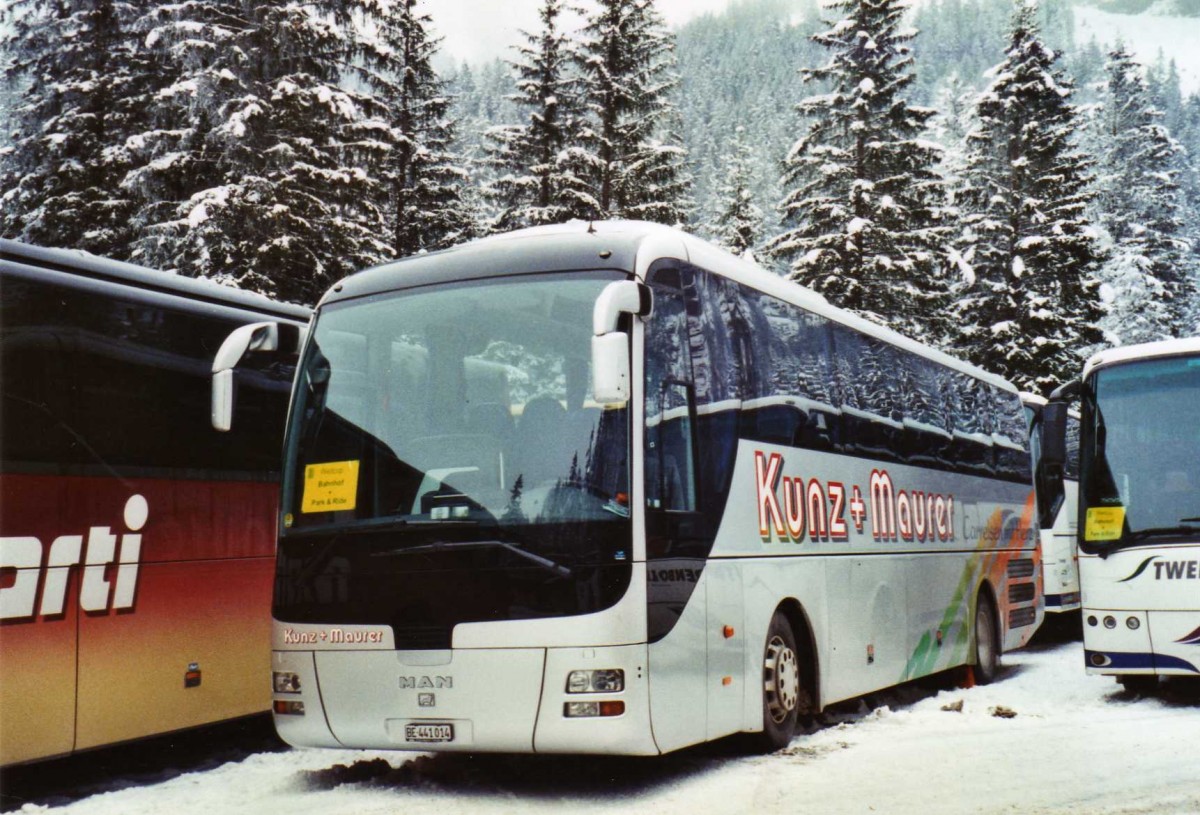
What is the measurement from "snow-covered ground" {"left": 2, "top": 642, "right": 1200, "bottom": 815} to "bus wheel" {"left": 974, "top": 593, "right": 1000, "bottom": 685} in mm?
3460

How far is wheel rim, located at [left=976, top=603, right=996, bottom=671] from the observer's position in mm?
14164

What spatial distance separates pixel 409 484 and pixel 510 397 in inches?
31.3

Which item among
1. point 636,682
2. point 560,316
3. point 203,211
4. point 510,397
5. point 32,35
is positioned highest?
point 32,35

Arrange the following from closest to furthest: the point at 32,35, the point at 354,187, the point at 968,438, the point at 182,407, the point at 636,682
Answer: the point at 636,682 < the point at 182,407 < the point at 968,438 < the point at 354,187 < the point at 32,35

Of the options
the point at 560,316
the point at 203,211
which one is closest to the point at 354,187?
the point at 203,211

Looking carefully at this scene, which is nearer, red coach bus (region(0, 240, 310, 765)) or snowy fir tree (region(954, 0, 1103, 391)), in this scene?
red coach bus (region(0, 240, 310, 765))

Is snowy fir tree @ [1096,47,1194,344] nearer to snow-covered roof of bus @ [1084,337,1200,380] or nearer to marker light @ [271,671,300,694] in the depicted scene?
snow-covered roof of bus @ [1084,337,1200,380]

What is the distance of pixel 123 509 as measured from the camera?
8281 mm

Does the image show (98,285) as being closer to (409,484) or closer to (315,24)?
(409,484)

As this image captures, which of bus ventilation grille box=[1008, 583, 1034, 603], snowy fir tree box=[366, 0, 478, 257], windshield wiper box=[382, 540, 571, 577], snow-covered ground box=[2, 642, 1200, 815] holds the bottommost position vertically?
snow-covered ground box=[2, 642, 1200, 815]

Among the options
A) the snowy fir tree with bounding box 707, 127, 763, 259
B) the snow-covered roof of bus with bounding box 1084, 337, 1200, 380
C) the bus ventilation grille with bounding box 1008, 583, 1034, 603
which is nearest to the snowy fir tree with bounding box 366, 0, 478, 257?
the snowy fir tree with bounding box 707, 127, 763, 259

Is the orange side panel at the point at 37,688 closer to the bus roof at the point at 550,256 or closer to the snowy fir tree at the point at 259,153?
the bus roof at the point at 550,256

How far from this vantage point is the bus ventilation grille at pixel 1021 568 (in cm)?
1572

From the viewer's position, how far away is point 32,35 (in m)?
29.0
